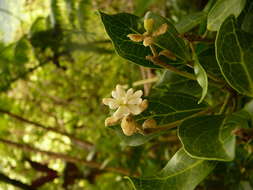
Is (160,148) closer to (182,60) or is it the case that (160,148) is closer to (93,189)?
(93,189)

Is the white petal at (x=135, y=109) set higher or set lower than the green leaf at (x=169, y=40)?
lower

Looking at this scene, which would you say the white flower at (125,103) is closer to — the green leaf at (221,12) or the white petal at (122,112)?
the white petal at (122,112)

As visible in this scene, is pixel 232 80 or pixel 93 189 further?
pixel 93 189

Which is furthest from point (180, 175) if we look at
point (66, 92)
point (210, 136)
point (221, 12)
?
point (66, 92)

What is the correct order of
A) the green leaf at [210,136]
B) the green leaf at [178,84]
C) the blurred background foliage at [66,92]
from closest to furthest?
the green leaf at [210,136] → the green leaf at [178,84] → the blurred background foliage at [66,92]

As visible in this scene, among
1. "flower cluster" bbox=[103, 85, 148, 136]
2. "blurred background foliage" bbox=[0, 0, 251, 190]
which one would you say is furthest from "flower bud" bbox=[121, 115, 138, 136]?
"blurred background foliage" bbox=[0, 0, 251, 190]

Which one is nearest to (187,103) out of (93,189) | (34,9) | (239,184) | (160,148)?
(239,184)

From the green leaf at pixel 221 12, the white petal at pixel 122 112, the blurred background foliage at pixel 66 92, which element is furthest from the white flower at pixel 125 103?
the blurred background foliage at pixel 66 92
